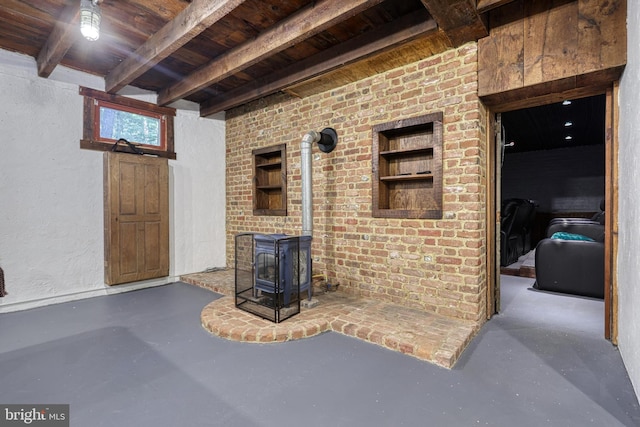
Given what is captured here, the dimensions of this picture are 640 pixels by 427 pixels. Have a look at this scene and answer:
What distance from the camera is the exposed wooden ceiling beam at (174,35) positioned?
2.28 m

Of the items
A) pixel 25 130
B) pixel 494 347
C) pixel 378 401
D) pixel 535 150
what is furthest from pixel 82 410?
pixel 535 150

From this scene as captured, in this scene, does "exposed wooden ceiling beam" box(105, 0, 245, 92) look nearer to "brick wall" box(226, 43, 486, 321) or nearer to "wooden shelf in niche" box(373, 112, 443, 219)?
"brick wall" box(226, 43, 486, 321)

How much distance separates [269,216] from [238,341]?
2165 mm

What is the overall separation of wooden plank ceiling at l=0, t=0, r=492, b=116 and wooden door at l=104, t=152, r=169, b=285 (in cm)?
103

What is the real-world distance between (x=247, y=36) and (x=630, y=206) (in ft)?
11.0

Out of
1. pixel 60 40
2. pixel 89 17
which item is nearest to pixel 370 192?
pixel 89 17

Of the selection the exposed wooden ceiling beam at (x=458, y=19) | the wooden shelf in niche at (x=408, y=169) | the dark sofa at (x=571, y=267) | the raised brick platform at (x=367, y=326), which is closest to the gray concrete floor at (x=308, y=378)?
the raised brick platform at (x=367, y=326)

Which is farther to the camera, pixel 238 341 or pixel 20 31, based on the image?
pixel 20 31

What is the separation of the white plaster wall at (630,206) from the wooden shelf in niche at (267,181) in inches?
134

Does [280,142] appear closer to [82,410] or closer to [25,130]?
[25,130]

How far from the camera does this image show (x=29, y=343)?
2.44 metres

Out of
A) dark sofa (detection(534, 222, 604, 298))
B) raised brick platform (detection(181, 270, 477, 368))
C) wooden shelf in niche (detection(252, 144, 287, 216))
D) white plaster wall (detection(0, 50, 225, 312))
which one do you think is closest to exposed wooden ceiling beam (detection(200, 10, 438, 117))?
wooden shelf in niche (detection(252, 144, 287, 216))

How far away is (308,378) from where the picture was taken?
1922 mm

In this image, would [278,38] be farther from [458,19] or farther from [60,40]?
[60,40]
